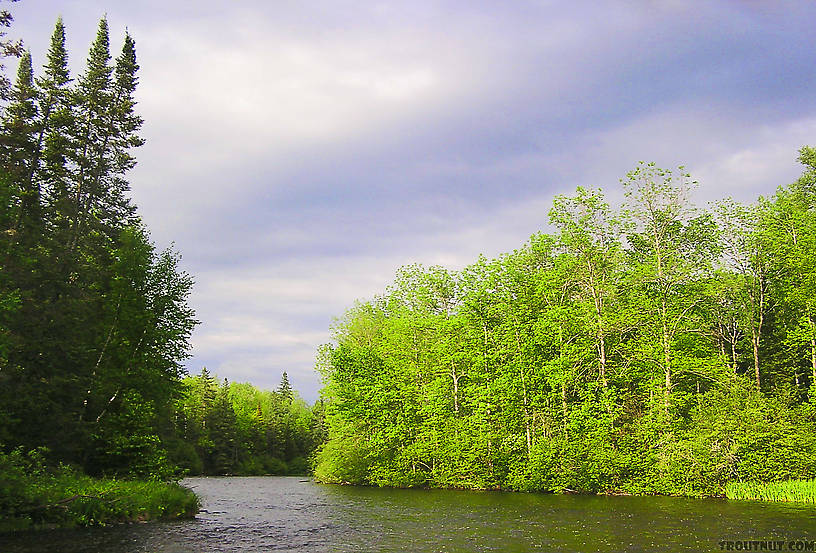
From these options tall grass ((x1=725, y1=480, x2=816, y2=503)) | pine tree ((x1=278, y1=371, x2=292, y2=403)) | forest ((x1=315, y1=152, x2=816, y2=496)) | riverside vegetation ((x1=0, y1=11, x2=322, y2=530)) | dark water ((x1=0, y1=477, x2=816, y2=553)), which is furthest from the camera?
pine tree ((x1=278, y1=371, x2=292, y2=403))

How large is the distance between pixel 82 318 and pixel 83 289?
12.8 feet

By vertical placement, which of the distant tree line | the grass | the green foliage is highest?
the green foliage

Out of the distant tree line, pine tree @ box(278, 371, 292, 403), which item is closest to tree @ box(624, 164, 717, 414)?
the distant tree line

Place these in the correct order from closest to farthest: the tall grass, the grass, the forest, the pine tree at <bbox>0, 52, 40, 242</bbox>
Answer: the grass
the pine tree at <bbox>0, 52, 40, 242</bbox>
the tall grass
the forest

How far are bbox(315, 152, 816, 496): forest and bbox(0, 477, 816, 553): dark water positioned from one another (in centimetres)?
505

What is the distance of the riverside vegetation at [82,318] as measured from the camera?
27125 millimetres

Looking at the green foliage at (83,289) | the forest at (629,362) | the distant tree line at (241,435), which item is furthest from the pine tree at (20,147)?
the distant tree line at (241,435)

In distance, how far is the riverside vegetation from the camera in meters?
27.1

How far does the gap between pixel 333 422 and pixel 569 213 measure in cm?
3155

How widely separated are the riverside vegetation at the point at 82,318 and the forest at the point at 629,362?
2397cm

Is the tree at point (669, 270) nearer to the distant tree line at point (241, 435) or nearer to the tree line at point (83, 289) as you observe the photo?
the tree line at point (83, 289)

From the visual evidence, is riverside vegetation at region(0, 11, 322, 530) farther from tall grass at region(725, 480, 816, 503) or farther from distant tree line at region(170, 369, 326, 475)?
distant tree line at region(170, 369, 326, 475)

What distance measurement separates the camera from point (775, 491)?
37031 mm

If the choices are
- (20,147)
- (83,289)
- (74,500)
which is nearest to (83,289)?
(83,289)
